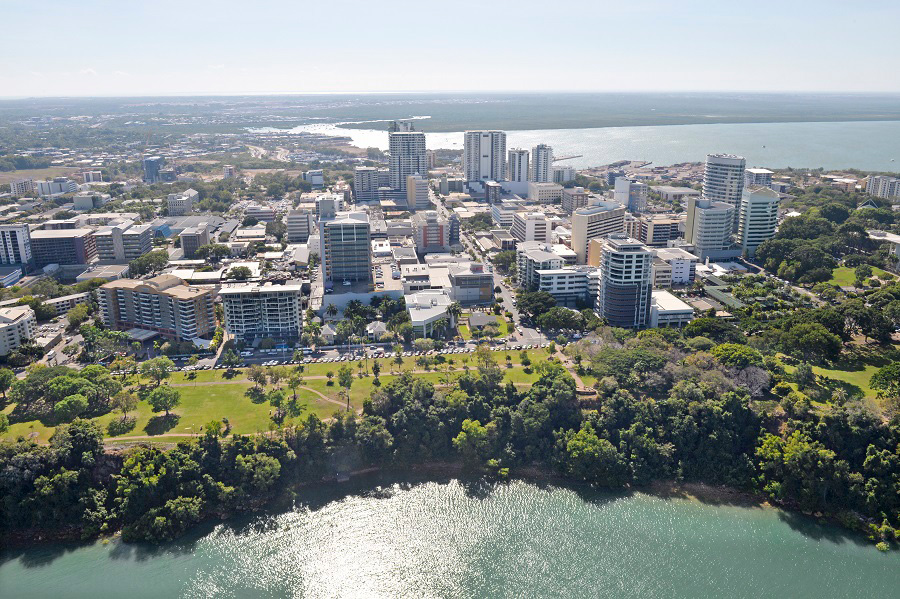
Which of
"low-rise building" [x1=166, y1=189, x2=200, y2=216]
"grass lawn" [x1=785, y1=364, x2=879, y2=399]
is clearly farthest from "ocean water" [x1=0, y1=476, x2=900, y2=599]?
"low-rise building" [x1=166, y1=189, x2=200, y2=216]

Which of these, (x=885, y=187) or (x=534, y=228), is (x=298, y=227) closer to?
(x=534, y=228)

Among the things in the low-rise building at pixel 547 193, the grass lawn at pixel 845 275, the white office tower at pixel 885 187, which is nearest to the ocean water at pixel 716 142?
the white office tower at pixel 885 187

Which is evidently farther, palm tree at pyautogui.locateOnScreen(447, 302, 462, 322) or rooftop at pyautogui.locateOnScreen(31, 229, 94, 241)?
rooftop at pyautogui.locateOnScreen(31, 229, 94, 241)

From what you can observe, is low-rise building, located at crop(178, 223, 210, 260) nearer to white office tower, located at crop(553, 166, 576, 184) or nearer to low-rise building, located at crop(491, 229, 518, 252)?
low-rise building, located at crop(491, 229, 518, 252)

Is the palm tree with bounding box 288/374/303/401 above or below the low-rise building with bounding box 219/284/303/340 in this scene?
below

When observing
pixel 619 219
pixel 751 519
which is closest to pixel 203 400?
pixel 751 519

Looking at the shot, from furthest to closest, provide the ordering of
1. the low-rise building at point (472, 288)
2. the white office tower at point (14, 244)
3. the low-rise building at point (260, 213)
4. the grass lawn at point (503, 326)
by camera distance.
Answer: the low-rise building at point (260, 213) → the white office tower at point (14, 244) → the low-rise building at point (472, 288) → the grass lawn at point (503, 326)

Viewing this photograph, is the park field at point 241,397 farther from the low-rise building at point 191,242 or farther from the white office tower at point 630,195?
the white office tower at point 630,195
